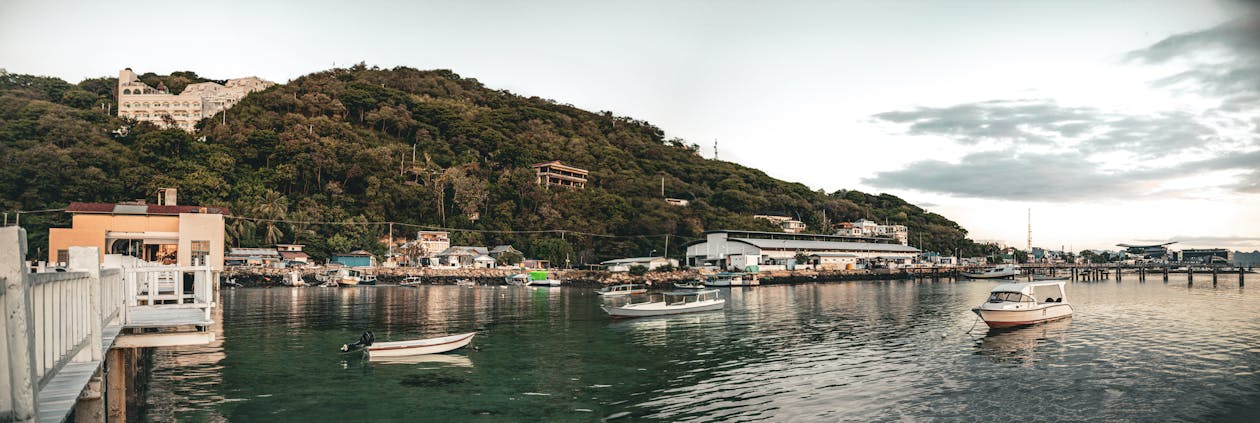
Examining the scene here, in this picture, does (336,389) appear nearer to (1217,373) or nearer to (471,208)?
(1217,373)

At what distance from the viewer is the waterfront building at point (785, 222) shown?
15262 cm

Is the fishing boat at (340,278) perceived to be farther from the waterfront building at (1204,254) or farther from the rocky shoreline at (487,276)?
the waterfront building at (1204,254)

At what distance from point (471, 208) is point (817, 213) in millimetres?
97266

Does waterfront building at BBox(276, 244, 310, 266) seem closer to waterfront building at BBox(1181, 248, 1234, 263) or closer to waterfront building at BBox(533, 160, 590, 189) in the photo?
waterfront building at BBox(533, 160, 590, 189)

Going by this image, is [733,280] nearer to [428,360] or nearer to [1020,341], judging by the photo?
[1020,341]

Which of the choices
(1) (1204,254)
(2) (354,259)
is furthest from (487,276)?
(1) (1204,254)

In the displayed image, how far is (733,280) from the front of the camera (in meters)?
93.9

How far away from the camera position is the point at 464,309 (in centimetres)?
5019

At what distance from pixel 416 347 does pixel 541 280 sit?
206 feet

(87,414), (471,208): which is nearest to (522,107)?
(471,208)

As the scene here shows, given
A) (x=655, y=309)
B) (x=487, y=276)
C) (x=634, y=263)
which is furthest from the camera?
(x=634, y=263)

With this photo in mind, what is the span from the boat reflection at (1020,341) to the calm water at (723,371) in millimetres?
152

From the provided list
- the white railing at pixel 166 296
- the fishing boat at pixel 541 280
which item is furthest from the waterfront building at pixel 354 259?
→ the white railing at pixel 166 296

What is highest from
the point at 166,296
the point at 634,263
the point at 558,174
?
the point at 558,174
